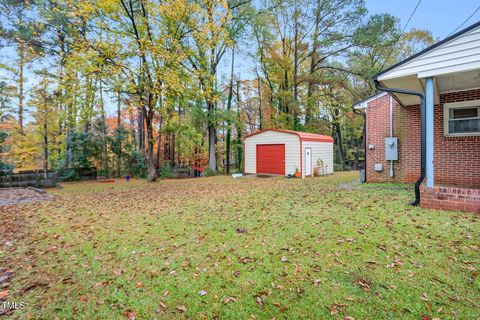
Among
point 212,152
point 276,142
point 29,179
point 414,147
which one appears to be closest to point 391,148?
point 414,147

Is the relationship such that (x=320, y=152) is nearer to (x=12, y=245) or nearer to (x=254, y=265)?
(x=254, y=265)

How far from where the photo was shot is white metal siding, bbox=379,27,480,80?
4199 mm

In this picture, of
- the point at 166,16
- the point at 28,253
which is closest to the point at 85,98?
the point at 166,16

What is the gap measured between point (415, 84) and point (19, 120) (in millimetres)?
19878

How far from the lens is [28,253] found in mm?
3393

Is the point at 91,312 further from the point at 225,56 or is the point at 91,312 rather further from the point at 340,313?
the point at 225,56

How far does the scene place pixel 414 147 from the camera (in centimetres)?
777

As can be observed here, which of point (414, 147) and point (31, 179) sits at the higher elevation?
point (414, 147)

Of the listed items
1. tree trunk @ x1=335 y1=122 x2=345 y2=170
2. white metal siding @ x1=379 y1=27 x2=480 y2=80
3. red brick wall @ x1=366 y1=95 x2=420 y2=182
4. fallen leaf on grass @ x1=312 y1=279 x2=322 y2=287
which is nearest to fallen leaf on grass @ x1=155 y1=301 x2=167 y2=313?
fallen leaf on grass @ x1=312 y1=279 x2=322 y2=287

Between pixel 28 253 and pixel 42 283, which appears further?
pixel 28 253

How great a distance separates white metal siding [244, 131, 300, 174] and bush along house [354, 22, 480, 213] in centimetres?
425

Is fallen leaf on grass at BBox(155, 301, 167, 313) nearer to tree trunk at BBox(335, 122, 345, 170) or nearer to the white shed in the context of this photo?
the white shed

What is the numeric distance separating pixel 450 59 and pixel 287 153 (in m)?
9.00

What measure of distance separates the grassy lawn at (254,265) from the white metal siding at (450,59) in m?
2.81
